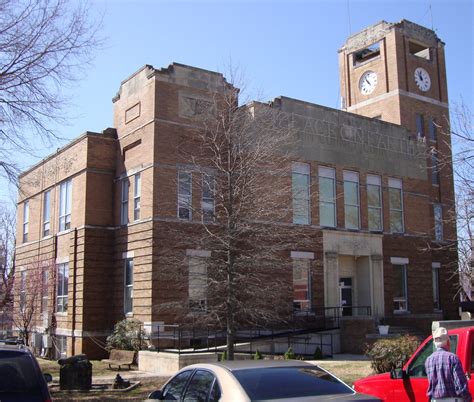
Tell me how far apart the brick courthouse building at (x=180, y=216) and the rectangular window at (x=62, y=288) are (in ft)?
0.18

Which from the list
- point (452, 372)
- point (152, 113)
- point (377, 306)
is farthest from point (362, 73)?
point (452, 372)

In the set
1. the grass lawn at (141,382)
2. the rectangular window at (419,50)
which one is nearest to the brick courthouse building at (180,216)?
the grass lawn at (141,382)

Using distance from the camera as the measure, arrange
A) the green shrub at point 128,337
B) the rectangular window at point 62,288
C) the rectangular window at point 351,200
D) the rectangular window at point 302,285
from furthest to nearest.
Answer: the rectangular window at point 351,200 → the rectangular window at point 62,288 → the rectangular window at point 302,285 → the green shrub at point 128,337

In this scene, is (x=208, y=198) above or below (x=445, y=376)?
above

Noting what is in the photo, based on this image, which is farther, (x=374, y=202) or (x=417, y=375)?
(x=374, y=202)

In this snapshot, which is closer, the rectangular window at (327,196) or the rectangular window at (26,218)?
the rectangular window at (327,196)

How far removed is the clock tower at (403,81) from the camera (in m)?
38.6

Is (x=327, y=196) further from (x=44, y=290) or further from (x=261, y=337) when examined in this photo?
(x=44, y=290)

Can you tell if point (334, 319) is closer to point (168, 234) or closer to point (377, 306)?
point (377, 306)

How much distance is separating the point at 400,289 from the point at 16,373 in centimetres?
2720

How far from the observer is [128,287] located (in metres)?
25.8

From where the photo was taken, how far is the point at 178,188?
24.3m

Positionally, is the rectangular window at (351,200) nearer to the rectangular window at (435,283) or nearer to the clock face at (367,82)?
the rectangular window at (435,283)

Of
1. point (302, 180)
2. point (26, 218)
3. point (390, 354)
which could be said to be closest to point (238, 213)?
point (390, 354)
